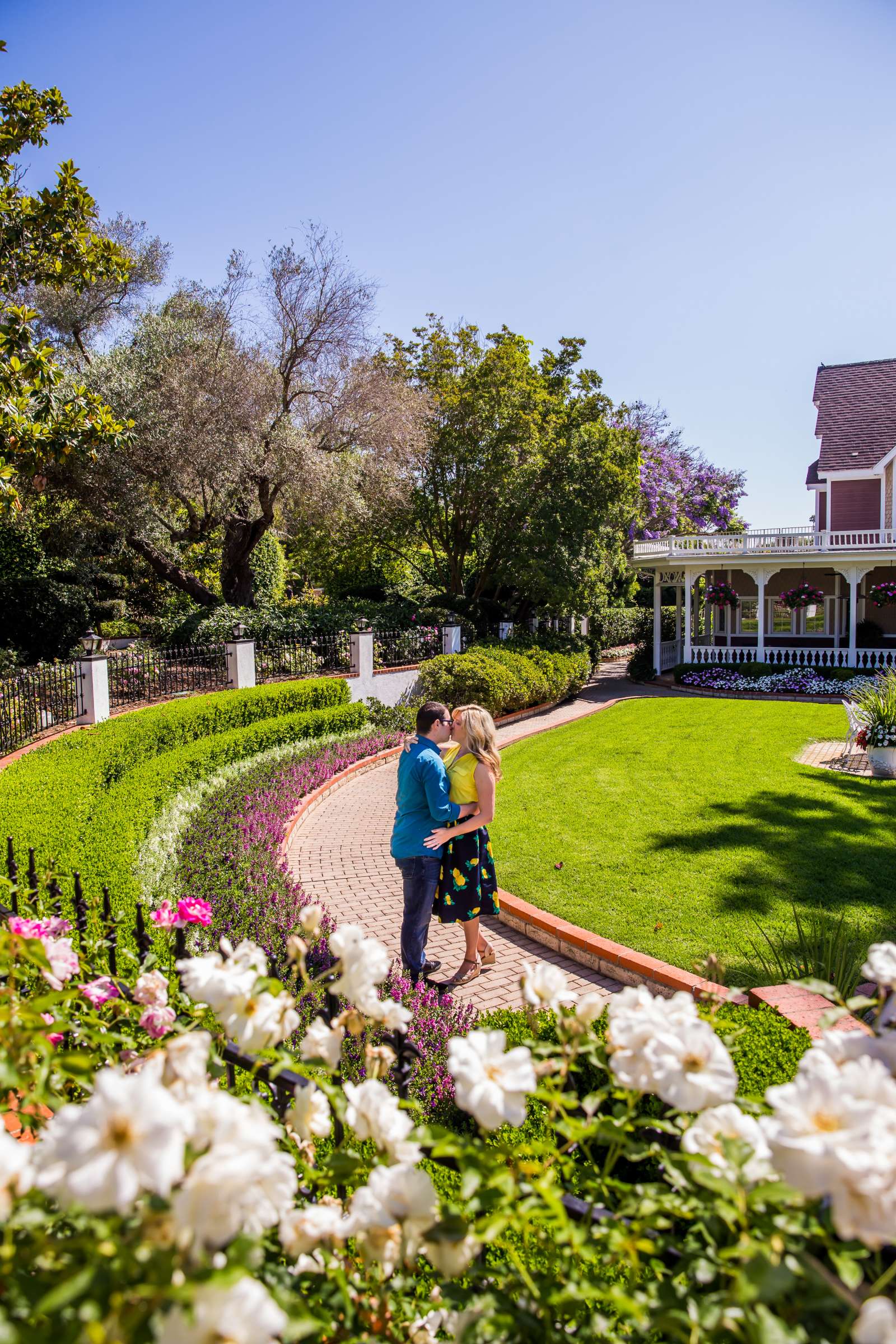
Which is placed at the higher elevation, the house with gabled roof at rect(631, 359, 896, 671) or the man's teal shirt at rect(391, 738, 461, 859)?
the house with gabled roof at rect(631, 359, 896, 671)

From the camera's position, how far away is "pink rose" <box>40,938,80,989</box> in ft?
6.27

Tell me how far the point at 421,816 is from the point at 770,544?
67.9 ft

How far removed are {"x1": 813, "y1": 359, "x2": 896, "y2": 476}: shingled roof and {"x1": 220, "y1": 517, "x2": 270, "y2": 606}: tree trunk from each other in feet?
63.2

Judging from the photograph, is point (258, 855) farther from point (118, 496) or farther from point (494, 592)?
point (494, 592)

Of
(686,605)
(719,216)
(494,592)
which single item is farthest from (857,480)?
(719,216)

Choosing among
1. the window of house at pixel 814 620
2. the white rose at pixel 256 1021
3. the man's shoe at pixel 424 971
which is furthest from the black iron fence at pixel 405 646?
the white rose at pixel 256 1021

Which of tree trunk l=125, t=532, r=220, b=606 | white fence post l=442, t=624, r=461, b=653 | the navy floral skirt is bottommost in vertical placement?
the navy floral skirt

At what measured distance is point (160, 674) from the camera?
1330cm

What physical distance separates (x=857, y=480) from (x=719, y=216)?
59.9 feet

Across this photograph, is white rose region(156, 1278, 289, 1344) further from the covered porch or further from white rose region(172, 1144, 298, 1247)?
the covered porch

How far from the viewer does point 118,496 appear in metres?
17.2

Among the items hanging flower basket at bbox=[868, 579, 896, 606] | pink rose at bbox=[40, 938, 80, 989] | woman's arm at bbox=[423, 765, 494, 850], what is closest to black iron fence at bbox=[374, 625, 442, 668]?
woman's arm at bbox=[423, 765, 494, 850]

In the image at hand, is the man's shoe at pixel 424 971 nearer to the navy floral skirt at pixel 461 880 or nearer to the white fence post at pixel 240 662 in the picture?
the navy floral skirt at pixel 461 880

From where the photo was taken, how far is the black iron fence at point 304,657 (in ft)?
50.0
